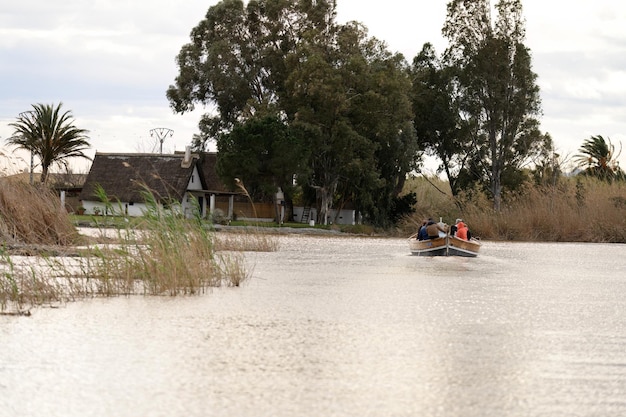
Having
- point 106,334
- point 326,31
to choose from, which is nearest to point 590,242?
point 326,31

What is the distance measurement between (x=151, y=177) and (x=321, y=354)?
64.6 m

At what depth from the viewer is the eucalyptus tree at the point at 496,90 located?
215 feet

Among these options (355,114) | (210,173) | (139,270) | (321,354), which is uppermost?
(355,114)

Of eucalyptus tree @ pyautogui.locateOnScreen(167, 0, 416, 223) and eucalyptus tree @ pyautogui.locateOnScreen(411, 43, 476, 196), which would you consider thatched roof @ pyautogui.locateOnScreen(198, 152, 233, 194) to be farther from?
eucalyptus tree @ pyautogui.locateOnScreen(411, 43, 476, 196)

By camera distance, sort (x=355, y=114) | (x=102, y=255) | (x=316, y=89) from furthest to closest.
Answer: (x=355, y=114)
(x=316, y=89)
(x=102, y=255)

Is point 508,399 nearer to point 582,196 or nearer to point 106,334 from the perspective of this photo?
point 106,334

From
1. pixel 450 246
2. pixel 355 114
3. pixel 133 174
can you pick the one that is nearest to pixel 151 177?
pixel 133 174

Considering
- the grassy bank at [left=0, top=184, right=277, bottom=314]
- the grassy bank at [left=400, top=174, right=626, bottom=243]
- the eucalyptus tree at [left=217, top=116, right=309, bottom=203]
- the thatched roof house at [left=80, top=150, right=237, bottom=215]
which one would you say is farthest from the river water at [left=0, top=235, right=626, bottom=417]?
the thatched roof house at [left=80, top=150, right=237, bottom=215]

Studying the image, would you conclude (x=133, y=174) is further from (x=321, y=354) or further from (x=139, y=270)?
(x=321, y=354)

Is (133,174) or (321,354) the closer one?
(321,354)

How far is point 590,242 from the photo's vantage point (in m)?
48.6

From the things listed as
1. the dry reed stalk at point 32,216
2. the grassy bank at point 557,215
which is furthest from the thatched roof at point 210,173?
the dry reed stalk at point 32,216

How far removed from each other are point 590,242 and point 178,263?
3554 centimetres

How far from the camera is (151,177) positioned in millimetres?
73812
